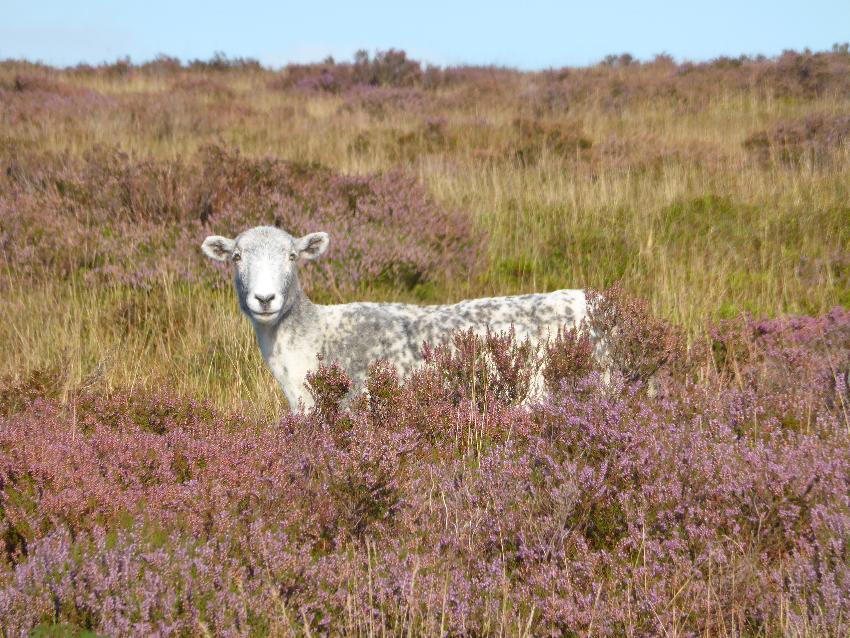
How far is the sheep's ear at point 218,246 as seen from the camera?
6.01 m

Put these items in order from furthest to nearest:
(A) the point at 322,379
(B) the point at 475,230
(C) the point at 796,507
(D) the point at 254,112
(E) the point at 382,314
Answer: (D) the point at 254,112
(B) the point at 475,230
(E) the point at 382,314
(A) the point at 322,379
(C) the point at 796,507

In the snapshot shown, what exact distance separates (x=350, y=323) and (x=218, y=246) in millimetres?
1140

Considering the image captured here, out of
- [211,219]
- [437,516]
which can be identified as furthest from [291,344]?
[211,219]

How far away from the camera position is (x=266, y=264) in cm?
548

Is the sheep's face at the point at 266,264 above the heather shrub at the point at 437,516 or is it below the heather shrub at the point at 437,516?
above

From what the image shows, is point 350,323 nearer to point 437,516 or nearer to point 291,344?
point 291,344

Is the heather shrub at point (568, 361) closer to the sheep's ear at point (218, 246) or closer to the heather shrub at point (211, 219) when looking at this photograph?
the sheep's ear at point (218, 246)

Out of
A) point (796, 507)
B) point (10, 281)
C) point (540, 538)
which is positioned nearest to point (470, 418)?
point (540, 538)

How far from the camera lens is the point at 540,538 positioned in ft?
10.9

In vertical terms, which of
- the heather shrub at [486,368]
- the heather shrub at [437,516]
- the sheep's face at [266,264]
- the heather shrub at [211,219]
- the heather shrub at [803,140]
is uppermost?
the heather shrub at [803,140]

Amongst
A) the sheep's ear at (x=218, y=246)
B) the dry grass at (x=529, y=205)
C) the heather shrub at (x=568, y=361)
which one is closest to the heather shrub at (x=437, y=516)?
the heather shrub at (x=568, y=361)

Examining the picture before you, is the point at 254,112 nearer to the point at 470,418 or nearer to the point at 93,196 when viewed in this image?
the point at 93,196

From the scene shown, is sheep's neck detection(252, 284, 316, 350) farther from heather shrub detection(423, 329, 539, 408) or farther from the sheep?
heather shrub detection(423, 329, 539, 408)

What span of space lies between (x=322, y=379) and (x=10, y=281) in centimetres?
476
